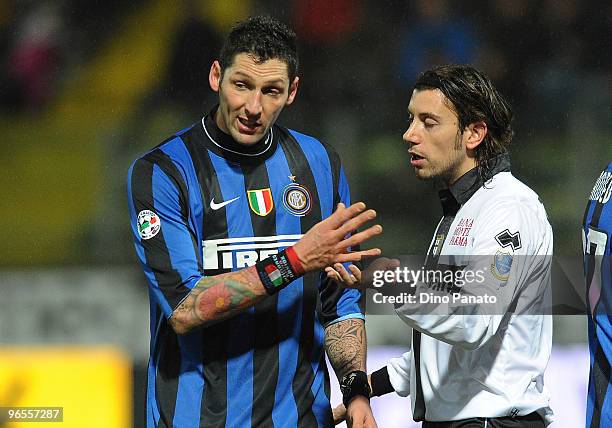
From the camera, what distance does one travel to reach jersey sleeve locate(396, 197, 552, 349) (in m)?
2.22

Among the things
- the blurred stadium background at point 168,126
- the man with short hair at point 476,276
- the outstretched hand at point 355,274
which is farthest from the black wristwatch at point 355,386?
the blurred stadium background at point 168,126

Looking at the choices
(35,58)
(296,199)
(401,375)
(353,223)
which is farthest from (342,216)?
(35,58)

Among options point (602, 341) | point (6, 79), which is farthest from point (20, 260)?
point (602, 341)

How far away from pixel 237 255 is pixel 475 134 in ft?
2.05

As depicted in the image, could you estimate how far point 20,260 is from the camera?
374 cm

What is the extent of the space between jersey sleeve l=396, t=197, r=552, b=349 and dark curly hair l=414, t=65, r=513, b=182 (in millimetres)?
177

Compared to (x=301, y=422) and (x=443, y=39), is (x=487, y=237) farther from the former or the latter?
(x=443, y=39)

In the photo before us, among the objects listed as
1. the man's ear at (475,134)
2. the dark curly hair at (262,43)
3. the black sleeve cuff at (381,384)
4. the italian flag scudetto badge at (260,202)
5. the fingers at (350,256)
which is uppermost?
the dark curly hair at (262,43)

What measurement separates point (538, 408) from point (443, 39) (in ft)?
5.29

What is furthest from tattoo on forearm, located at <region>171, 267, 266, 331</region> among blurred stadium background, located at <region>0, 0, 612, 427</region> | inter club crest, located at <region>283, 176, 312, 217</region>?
blurred stadium background, located at <region>0, 0, 612, 427</region>

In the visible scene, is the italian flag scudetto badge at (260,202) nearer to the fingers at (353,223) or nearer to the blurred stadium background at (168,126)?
the fingers at (353,223)

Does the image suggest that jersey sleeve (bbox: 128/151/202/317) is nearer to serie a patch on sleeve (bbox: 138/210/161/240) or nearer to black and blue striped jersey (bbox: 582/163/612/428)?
serie a patch on sleeve (bbox: 138/210/161/240)

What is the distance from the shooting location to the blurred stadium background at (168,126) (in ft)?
11.8

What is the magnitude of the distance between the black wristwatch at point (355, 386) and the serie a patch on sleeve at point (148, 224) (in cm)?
57
